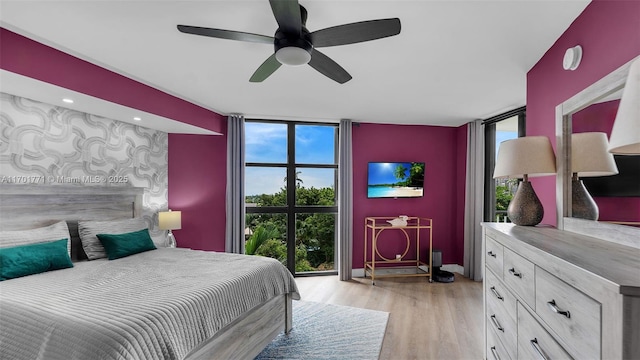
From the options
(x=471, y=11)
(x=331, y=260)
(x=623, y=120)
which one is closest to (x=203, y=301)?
(x=623, y=120)

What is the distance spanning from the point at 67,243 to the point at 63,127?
3.79 ft

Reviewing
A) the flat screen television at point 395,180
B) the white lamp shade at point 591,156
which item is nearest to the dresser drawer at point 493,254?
the white lamp shade at point 591,156

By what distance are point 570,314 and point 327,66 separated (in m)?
1.76

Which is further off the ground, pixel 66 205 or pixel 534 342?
A: pixel 66 205

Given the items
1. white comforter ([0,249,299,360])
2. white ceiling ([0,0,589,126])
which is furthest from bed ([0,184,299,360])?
white ceiling ([0,0,589,126])

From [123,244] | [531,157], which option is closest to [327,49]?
[531,157]

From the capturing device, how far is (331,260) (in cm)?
468

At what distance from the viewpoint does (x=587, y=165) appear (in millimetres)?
1494

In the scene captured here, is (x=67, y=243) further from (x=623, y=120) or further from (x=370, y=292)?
(x=623, y=120)

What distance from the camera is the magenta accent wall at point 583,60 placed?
1.38 meters

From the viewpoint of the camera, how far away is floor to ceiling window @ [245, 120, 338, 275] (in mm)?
4465

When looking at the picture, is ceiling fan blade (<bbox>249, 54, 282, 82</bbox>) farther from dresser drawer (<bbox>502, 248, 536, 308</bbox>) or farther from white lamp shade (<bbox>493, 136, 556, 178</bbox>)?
dresser drawer (<bbox>502, 248, 536, 308</bbox>)

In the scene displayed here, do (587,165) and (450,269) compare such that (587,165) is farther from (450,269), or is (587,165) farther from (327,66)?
(450,269)

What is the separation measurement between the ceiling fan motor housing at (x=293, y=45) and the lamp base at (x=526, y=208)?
1600 millimetres
